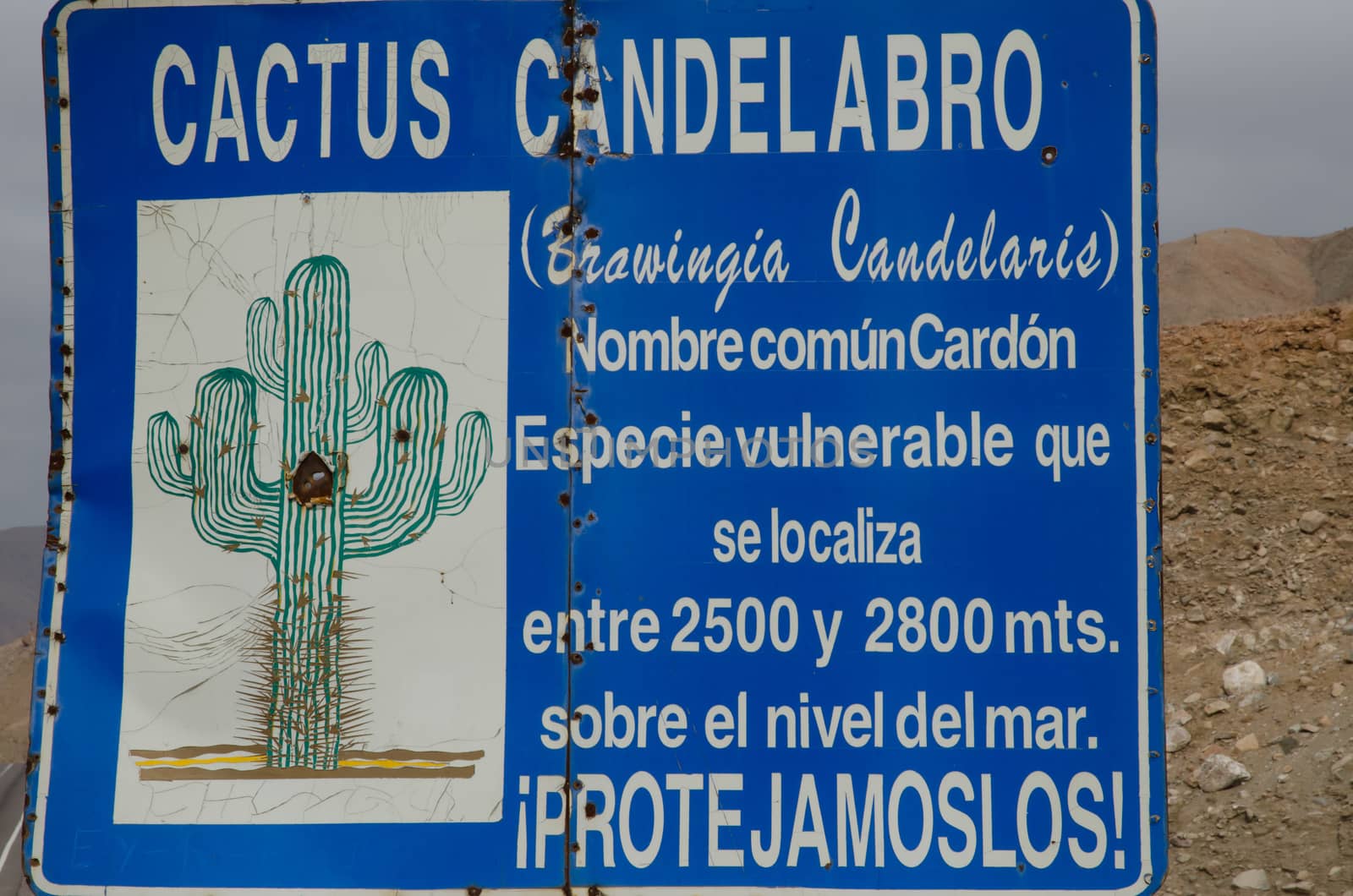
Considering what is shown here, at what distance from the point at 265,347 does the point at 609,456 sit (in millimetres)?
738

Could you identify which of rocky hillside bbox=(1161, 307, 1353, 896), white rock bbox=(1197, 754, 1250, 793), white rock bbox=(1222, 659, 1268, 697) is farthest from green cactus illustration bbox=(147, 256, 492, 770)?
white rock bbox=(1222, 659, 1268, 697)

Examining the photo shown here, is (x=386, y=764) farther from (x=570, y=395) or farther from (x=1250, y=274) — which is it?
(x=1250, y=274)

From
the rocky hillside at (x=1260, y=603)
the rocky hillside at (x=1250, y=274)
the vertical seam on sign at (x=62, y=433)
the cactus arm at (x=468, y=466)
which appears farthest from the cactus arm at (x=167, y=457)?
the rocky hillside at (x=1250, y=274)

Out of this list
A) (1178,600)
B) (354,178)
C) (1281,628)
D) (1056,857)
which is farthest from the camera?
(1178,600)

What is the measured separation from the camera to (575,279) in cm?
243

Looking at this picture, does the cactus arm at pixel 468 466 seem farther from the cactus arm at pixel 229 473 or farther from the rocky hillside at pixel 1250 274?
the rocky hillside at pixel 1250 274

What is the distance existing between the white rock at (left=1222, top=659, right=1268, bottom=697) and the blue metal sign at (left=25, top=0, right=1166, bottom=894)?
8234 mm

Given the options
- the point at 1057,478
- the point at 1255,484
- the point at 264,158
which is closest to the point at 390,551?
the point at 264,158

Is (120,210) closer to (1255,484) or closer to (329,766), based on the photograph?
(329,766)

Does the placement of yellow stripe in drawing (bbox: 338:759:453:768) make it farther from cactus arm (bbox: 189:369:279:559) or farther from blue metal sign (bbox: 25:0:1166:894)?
cactus arm (bbox: 189:369:279:559)

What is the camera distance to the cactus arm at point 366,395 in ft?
7.95

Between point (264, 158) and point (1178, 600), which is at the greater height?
point (264, 158)

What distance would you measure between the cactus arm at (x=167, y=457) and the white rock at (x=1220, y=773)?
26.7 ft

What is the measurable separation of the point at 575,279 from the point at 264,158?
2.30 feet
